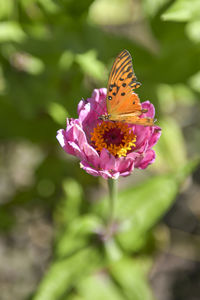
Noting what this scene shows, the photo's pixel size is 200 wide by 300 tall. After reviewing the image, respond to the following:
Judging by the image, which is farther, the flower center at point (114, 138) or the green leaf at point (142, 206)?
the green leaf at point (142, 206)

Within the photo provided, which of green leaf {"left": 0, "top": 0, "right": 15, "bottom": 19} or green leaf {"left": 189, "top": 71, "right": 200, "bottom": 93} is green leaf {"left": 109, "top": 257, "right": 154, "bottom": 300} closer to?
green leaf {"left": 189, "top": 71, "right": 200, "bottom": 93}

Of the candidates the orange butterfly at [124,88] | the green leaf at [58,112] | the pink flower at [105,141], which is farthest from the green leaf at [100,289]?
the orange butterfly at [124,88]

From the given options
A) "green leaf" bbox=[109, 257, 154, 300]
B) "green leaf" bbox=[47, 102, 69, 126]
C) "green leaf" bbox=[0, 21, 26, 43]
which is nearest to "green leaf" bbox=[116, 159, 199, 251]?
"green leaf" bbox=[109, 257, 154, 300]

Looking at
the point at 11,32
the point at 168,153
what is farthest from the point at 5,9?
the point at 168,153

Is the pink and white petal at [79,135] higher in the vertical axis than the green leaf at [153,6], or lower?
lower

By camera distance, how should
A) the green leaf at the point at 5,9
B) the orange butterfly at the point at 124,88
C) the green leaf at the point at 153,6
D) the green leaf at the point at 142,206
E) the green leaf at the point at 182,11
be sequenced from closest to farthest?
the orange butterfly at the point at 124,88 < the green leaf at the point at 182,11 < the green leaf at the point at 153,6 < the green leaf at the point at 142,206 < the green leaf at the point at 5,9

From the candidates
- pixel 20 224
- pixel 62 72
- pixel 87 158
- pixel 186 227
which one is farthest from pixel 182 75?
pixel 20 224

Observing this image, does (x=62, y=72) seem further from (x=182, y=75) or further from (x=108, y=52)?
(x=182, y=75)

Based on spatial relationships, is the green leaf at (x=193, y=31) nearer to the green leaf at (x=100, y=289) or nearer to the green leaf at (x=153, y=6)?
the green leaf at (x=153, y=6)
